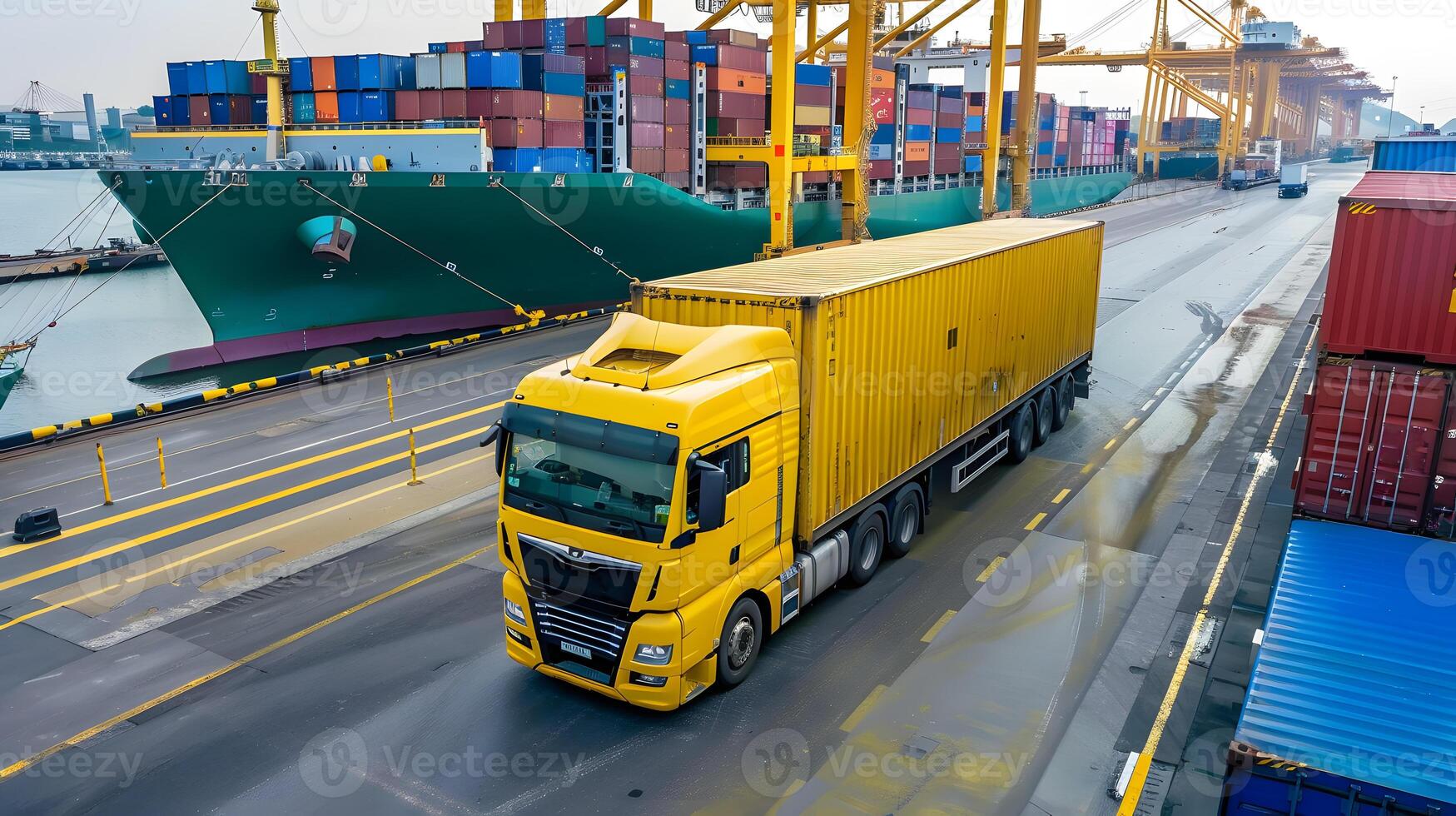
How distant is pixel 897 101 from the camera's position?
44031 mm

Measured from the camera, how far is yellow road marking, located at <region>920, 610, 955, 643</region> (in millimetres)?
10703

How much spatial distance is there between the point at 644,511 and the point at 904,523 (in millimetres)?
5423

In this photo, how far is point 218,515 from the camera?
14812mm

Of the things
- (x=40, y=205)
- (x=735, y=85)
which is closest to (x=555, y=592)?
(x=735, y=85)

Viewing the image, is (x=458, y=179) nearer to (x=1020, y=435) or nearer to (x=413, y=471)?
(x=413, y=471)

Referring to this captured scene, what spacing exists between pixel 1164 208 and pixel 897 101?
3399cm

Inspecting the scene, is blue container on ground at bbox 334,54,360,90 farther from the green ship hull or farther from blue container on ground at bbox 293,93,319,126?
the green ship hull

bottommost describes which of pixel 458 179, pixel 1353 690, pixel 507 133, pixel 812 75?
pixel 1353 690

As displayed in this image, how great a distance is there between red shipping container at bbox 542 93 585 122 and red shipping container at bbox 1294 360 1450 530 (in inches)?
923

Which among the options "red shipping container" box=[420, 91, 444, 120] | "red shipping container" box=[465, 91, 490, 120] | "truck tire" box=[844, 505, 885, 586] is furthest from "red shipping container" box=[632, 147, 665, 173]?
"truck tire" box=[844, 505, 885, 586]

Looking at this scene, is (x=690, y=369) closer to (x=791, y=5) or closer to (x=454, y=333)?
(x=791, y=5)

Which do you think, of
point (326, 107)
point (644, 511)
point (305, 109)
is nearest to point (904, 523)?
point (644, 511)

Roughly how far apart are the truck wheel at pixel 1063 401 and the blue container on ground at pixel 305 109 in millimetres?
24673

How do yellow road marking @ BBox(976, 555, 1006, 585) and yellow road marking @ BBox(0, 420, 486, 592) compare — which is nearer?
yellow road marking @ BBox(976, 555, 1006, 585)
